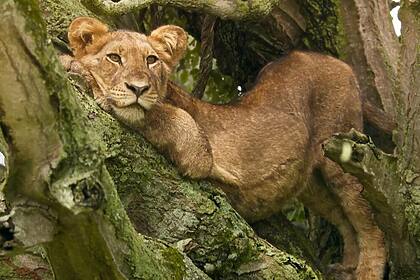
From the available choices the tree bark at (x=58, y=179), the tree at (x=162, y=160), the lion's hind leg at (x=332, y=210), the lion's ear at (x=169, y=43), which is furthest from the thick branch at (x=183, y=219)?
the lion's hind leg at (x=332, y=210)

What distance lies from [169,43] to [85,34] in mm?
580

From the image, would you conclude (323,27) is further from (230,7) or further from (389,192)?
(389,192)

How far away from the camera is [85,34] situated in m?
7.24

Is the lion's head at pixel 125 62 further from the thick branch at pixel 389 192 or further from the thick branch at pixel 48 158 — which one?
the thick branch at pixel 48 158

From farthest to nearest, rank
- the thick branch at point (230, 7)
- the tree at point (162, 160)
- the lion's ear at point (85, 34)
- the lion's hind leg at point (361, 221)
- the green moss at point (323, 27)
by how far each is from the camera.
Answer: the green moss at point (323, 27), the thick branch at point (230, 7), the lion's hind leg at point (361, 221), the lion's ear at point (85, 34), the tree at point (162, 160)

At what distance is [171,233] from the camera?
639 centimetres

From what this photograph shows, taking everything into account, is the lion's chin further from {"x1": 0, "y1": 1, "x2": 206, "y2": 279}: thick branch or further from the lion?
{"x1": 0, "y1": 1, "x2": 206, "y2": 279}: thick branch

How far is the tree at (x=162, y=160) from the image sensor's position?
410cm

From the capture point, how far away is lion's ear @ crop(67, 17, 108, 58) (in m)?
7.21

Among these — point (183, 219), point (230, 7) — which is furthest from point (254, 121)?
point (183, 219)

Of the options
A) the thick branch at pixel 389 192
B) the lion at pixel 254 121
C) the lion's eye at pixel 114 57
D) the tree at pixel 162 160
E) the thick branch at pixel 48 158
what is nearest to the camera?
the thick branch at pixel 48 158

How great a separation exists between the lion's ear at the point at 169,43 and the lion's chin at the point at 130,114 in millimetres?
782

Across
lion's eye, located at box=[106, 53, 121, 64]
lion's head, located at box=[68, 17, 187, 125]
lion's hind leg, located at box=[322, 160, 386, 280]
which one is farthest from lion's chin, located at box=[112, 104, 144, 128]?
lion's hind leg, located at box=[322, 160, 386, 280]

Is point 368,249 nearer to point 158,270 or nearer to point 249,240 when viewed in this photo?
point 249,240
